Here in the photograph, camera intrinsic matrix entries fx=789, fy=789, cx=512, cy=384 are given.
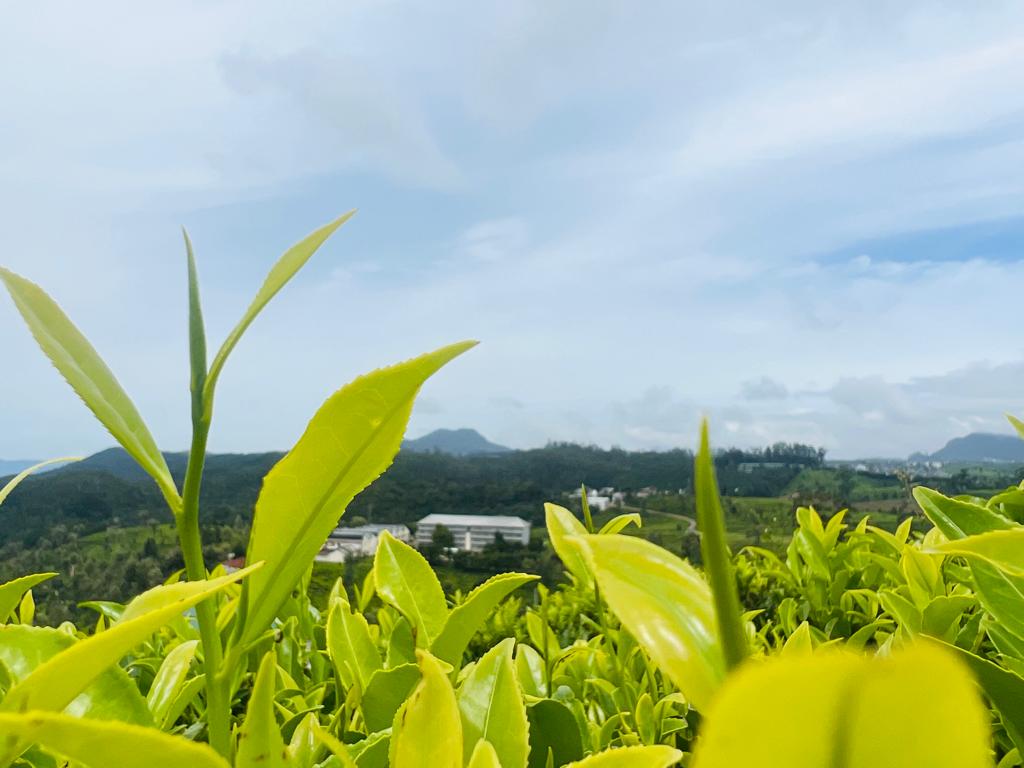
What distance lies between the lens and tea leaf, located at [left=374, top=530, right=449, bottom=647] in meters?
1.12

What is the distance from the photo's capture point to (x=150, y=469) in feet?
2.37

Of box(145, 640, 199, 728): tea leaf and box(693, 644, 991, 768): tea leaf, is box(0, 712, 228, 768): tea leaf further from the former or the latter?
box(145, 640, 199, 728): tea leaf

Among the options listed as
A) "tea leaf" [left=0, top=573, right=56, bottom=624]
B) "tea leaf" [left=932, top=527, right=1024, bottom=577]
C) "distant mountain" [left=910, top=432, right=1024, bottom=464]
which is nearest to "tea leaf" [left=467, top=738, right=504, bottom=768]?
"tea leaf" [left=932, top=527, right=1024, bottom=577]

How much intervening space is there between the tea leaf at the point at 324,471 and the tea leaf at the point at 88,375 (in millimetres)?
98

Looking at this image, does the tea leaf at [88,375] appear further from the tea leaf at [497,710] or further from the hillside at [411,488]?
the hillside at [411,488]

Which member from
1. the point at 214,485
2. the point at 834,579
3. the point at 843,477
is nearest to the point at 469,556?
the point at 214,485

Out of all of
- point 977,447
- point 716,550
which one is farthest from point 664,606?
point 977,447

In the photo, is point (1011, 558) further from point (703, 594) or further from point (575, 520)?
point (575, 520)

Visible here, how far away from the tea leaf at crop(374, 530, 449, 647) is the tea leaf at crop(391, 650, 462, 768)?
52 centimetres

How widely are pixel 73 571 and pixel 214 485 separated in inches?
391

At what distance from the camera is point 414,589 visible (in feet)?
3.73

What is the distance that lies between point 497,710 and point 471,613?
0.55ft

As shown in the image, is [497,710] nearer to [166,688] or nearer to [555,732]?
[555,732]

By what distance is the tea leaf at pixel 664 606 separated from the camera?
15.7 inches
